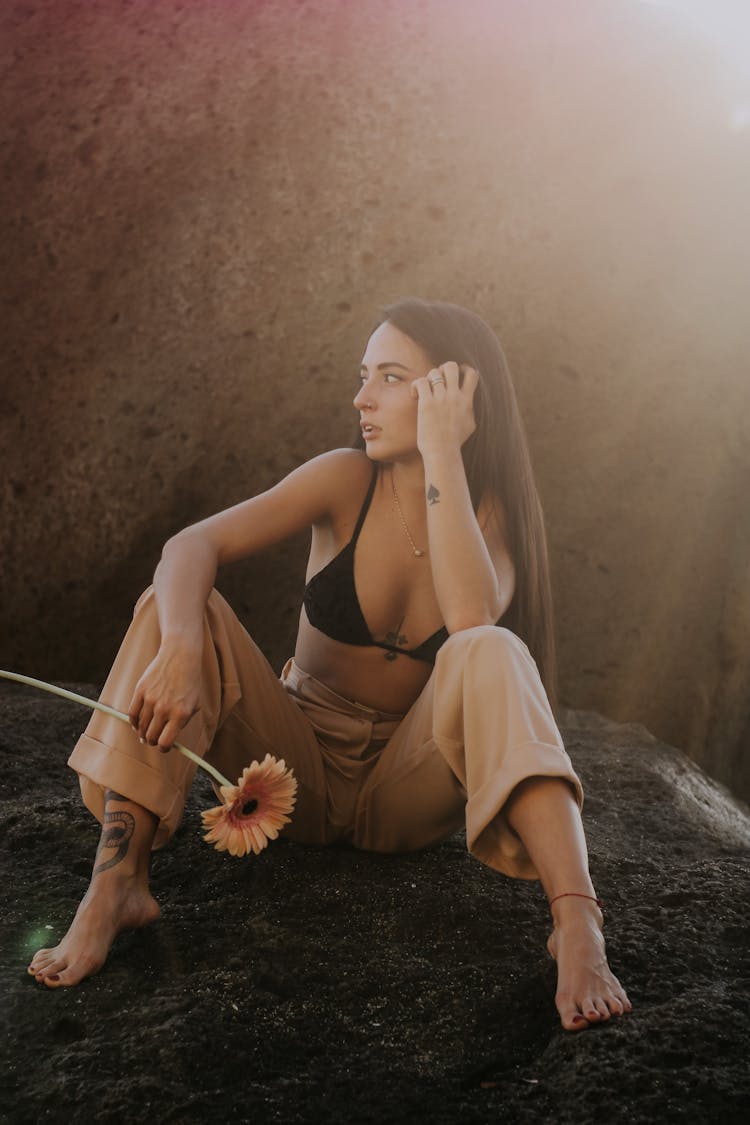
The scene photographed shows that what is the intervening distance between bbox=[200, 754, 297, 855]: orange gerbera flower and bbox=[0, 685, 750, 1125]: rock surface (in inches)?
10.5

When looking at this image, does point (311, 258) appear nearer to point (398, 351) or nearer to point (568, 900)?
point (398, 351)

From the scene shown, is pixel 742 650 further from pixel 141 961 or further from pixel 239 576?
pixel 141 961

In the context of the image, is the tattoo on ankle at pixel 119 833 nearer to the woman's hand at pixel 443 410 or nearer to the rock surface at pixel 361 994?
the rock surface at pixel 361 994

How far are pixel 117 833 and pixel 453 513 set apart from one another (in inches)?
29.3

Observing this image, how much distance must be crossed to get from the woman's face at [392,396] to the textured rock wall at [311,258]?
1466 mm

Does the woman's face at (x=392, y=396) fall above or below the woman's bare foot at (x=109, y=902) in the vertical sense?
above

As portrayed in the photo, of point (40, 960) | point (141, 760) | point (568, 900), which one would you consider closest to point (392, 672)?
point (141, 760)

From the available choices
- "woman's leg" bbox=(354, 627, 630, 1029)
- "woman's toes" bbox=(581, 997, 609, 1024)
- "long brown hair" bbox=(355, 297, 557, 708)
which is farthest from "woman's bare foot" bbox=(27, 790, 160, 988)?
"long brown hair" bbox=(355, 297, 557, 708)

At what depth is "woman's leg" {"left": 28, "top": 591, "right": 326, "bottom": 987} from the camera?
1.72m

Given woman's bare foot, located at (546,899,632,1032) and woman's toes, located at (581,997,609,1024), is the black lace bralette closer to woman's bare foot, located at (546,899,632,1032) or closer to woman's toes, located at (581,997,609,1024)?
woman's bare foot, located at (546,899,632,1032)

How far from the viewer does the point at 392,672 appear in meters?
2.16

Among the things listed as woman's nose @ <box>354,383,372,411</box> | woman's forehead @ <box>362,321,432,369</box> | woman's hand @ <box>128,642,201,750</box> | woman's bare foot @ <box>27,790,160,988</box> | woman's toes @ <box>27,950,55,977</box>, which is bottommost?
woman's toes @ <box>27,950,55,977</box>

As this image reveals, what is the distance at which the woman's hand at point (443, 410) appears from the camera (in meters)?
2.05

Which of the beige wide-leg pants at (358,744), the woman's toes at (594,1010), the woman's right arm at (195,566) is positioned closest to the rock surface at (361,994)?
the woman's toes at (594,1010)
